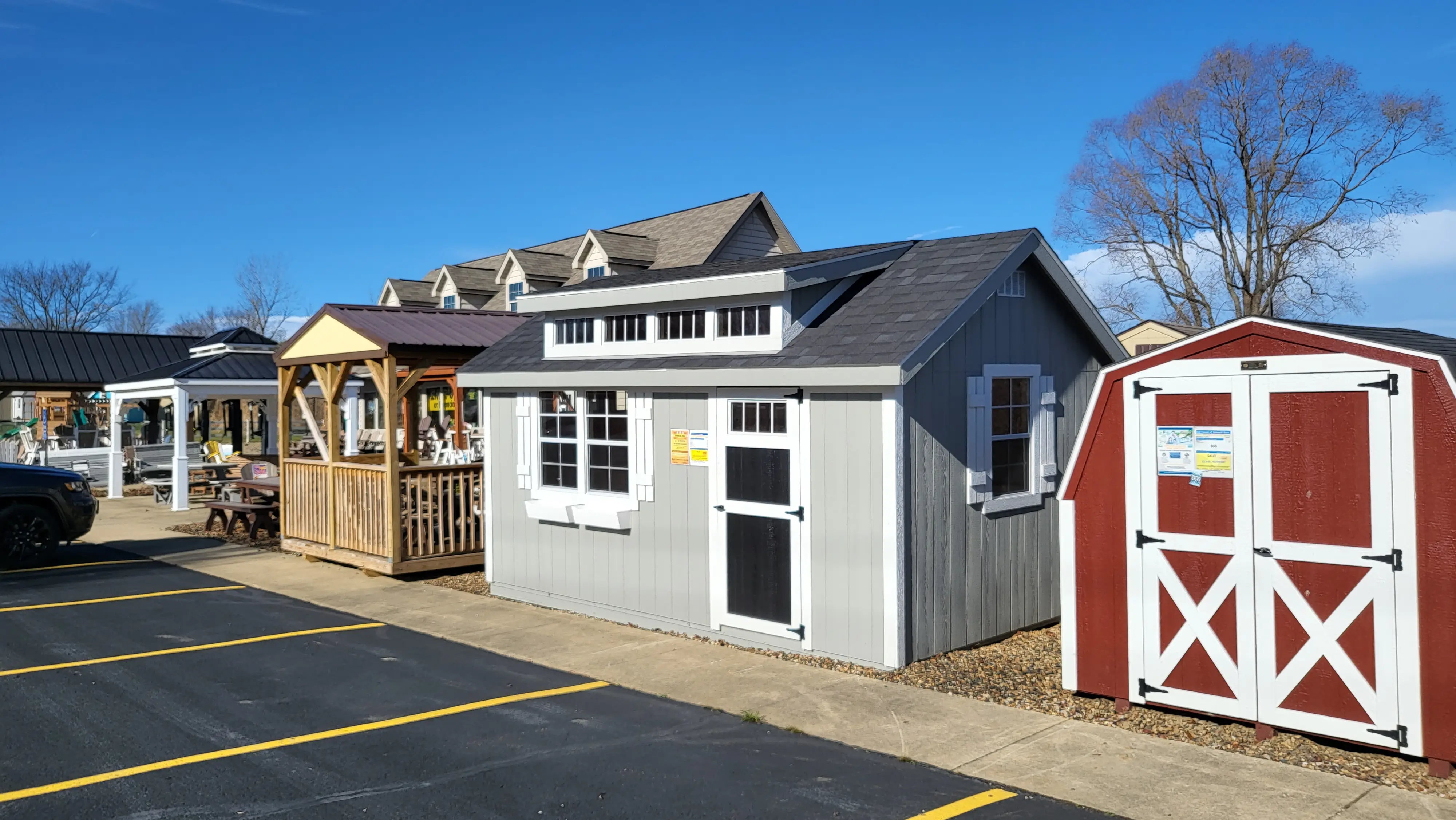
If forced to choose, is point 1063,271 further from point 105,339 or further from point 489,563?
point 105,339

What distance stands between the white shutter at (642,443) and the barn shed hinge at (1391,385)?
5845 millimetres

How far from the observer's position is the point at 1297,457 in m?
6.13

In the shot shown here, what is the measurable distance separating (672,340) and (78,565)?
933cm

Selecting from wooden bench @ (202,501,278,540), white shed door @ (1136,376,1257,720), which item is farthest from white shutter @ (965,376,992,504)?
wooden bench @ (202,501,278,540)

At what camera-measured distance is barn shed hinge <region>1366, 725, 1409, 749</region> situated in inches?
226

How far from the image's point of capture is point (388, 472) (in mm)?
12273

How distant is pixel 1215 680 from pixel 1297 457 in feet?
4.74

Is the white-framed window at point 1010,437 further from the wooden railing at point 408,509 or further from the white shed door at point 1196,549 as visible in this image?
the wooden railing at point 408,509

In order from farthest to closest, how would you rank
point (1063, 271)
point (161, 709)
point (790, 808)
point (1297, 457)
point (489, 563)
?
point (489, 563) < point (1063, 271) < point (161, 709) < point (1297, 457) < point (790, 808)

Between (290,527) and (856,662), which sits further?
(290,527)

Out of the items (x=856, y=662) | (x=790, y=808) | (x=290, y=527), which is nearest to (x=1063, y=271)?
(x=856, y=662)

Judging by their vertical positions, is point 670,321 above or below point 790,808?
above

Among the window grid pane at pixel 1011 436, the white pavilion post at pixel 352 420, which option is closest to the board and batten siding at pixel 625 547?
the window grid pane at pixel 1011 436

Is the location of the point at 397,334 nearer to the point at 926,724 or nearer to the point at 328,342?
the point at 328,342
